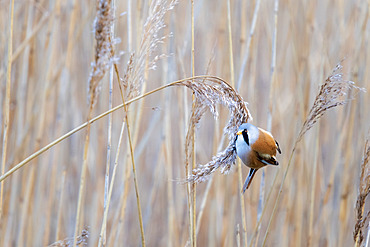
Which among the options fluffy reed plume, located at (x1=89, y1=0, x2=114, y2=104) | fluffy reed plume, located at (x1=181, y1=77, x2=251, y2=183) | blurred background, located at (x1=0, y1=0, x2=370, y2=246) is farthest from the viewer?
blurred background, located at (x1=0, y1=0, x2=370, y2=246)

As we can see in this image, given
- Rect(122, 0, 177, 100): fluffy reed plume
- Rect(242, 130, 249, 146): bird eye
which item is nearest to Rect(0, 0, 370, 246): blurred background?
Rect(122, 0, 177, 100): fluffy reed plume

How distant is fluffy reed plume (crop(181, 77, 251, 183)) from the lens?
0.71 metres

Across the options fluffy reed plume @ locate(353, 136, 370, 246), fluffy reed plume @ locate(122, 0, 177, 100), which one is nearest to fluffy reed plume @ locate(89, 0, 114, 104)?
fluffy reed plume @ locate(122, 0, 177, 100)

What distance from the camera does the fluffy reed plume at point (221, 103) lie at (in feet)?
2.31

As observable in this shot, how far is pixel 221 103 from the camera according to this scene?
732mm

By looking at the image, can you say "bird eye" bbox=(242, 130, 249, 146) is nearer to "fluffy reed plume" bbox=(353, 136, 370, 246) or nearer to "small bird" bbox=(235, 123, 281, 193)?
"small bird" bbox=(235, 123, 281, 193)

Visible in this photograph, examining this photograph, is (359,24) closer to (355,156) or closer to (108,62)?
(355,156)

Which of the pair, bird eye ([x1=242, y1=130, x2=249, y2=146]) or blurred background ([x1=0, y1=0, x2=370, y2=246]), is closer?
bird eye ([x1=242, y1=130, x2=249, y2=146])

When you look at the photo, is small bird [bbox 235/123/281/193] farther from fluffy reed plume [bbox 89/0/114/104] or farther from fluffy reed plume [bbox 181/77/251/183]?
fluffy reed plume [bbox 89/0/114/104]

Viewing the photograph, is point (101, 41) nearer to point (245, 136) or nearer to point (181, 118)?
point (245, 136)

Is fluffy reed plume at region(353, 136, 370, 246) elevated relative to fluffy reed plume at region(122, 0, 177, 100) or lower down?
lower down

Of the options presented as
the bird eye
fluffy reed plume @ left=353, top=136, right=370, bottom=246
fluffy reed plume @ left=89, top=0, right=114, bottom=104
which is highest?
fluffy reed plume @ left=89, top=0, right=114, bottom=104

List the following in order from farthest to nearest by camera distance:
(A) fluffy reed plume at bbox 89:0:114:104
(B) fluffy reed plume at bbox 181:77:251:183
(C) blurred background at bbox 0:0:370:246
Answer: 1. (C) blurred background at bbox 0:0:370:246
2. (B) fluffy reed plume at bbox 181:77:251:183
3. (A) fluffy reed plume at bbox 89:0:114:104

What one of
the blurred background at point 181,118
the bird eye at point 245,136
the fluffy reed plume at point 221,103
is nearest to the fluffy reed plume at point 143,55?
the fluffy reed plume at point 221,103
